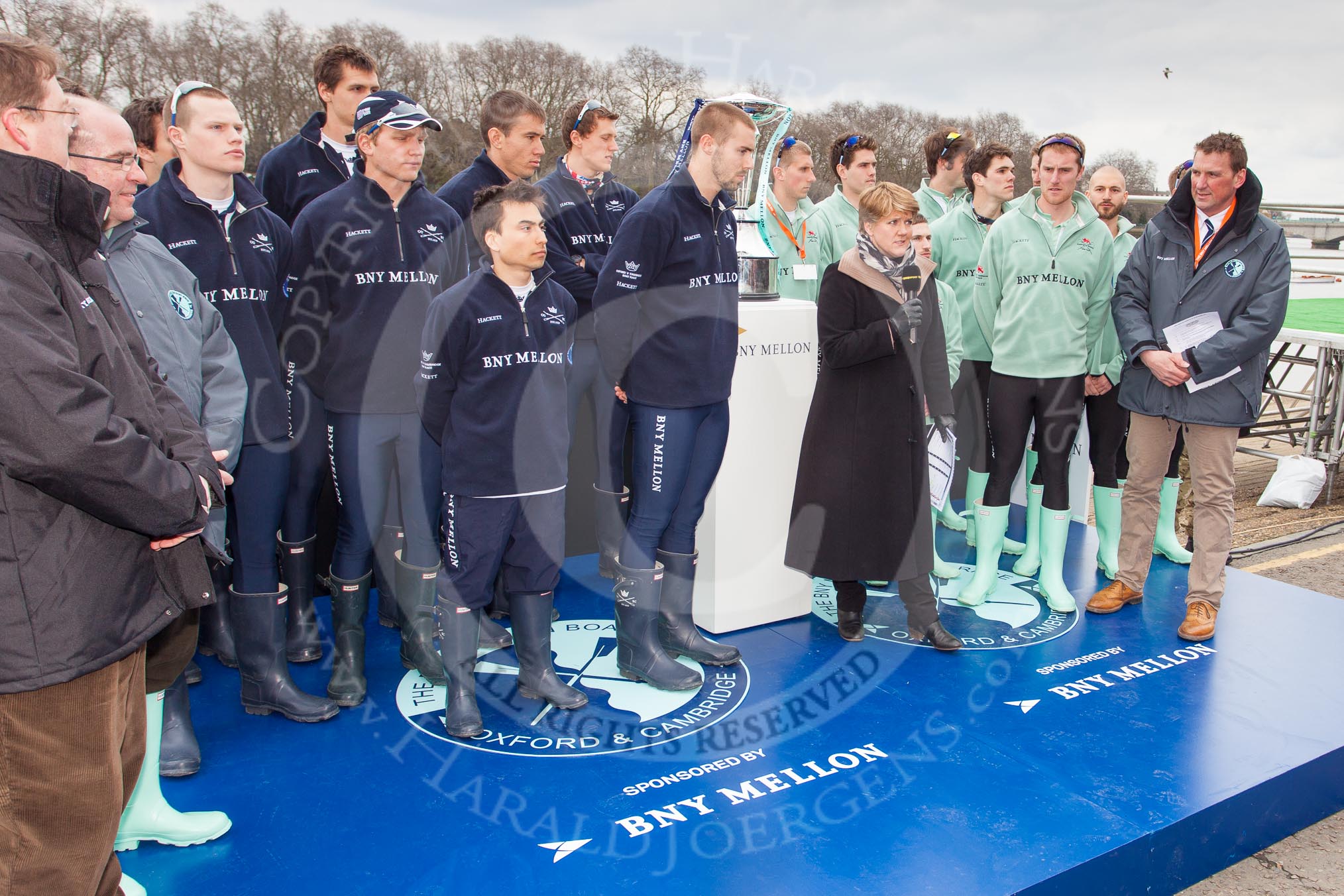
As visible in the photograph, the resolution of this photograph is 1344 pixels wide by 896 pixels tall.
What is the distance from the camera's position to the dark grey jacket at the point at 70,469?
4.71 ft

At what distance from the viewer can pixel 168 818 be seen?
2277 millimetres

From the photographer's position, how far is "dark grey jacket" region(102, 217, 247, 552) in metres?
2.29

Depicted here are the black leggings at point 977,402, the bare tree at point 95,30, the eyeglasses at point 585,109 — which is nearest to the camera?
the eyeglasses at point 585,109

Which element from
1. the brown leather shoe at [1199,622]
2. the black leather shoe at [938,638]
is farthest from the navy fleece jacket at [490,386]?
the brown leather shoe at [1199,622]

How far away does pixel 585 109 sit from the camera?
4215 millimetres

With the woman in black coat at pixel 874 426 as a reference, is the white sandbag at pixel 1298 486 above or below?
below

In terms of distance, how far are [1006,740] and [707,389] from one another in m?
1.39

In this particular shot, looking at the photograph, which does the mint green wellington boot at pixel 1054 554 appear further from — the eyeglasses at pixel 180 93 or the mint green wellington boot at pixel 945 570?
the eyeglasses at pixel 180 93

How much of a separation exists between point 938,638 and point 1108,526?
1336 millimetres

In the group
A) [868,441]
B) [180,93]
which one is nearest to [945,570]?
[868,441]

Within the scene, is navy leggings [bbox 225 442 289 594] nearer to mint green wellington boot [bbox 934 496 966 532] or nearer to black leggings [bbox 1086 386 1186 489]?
black leggings [bbox 1086 386 1186 489]

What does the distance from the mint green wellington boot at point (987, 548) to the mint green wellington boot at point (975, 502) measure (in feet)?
1.60

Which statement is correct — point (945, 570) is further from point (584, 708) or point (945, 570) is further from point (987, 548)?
point (584, 708)

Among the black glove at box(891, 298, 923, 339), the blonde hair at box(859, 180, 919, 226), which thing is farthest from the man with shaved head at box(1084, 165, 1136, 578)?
the blonde hair at box(859, 180, 919, 226)
